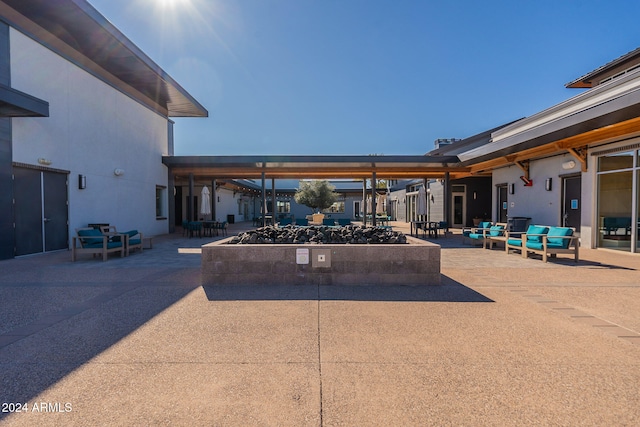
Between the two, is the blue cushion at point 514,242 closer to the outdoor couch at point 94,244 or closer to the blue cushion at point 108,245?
the outdoor couch at point 94,244

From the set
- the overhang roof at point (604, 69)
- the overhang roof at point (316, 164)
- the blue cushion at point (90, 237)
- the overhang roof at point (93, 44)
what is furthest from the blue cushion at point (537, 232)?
the overhang roof at point (93, 44)

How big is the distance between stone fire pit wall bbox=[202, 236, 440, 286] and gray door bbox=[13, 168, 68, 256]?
6812 millimetres

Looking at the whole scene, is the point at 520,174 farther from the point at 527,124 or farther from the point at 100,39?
the point at 100,39

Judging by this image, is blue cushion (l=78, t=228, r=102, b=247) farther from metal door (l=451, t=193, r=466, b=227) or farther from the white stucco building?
metal door (l=451, t=193, r=466, b=227)

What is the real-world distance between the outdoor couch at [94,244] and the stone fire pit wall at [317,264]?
173 inches

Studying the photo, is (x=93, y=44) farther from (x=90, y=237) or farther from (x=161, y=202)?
(x=161, y=202)

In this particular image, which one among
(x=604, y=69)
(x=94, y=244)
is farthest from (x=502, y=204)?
(x=94, y=244)

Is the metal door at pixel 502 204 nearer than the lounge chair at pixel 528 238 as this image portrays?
No

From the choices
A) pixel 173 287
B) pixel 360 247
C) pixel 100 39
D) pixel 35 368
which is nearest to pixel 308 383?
pixel 35 368

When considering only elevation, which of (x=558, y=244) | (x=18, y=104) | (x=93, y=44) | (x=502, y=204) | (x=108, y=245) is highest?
(x=93, y=44)

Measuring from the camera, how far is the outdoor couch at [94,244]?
7.78 m

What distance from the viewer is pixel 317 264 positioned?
5.16m

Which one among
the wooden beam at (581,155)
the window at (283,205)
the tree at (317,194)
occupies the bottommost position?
the window at (283,205)

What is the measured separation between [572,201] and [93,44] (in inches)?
648
